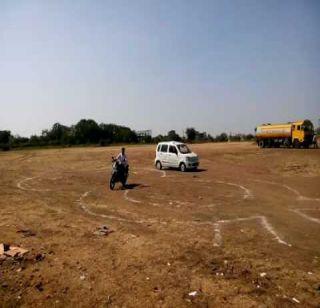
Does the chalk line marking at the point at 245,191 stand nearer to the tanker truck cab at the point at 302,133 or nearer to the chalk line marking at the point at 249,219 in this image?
the chalk line marking at the point at 249,219

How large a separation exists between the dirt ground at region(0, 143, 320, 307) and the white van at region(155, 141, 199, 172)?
816 centimetres

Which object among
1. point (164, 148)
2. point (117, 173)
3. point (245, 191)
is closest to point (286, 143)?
point (164, 148)

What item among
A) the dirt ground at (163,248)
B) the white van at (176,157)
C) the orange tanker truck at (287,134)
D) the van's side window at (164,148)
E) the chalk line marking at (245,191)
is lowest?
the dirt ground at (163,248)

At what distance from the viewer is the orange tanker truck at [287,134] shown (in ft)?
137

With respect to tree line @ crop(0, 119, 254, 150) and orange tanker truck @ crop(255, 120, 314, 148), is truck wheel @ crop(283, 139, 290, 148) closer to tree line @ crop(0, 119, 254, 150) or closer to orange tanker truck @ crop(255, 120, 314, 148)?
orange tanker truck @ crop(255, 120, 314, 148)

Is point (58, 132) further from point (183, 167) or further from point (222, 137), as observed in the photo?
point (183, 167)

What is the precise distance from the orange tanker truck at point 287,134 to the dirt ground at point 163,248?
26841 mm

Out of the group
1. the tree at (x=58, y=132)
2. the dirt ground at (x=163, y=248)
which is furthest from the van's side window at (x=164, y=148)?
the tree at (x=58, y=132)

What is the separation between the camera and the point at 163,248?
8.30m

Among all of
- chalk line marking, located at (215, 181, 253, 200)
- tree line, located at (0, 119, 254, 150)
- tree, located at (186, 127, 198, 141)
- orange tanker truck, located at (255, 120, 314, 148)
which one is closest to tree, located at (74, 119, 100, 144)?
tree line, located at (0, 119, 254, 150)

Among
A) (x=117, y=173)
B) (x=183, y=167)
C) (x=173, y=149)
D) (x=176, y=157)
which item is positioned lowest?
(x=183, y=167)

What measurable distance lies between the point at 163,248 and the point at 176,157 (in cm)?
1739

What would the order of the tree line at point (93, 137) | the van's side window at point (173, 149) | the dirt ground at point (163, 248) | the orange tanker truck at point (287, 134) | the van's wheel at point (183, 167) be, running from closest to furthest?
the dirt ground at point (163, 248) → the van's wheel at point (183, 167) → the van's side window at point (173, 149) → the orange tanker truck at point (287, 134) → the tree line at point (93, 137)

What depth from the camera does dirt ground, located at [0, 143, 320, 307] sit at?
20.1 ft
